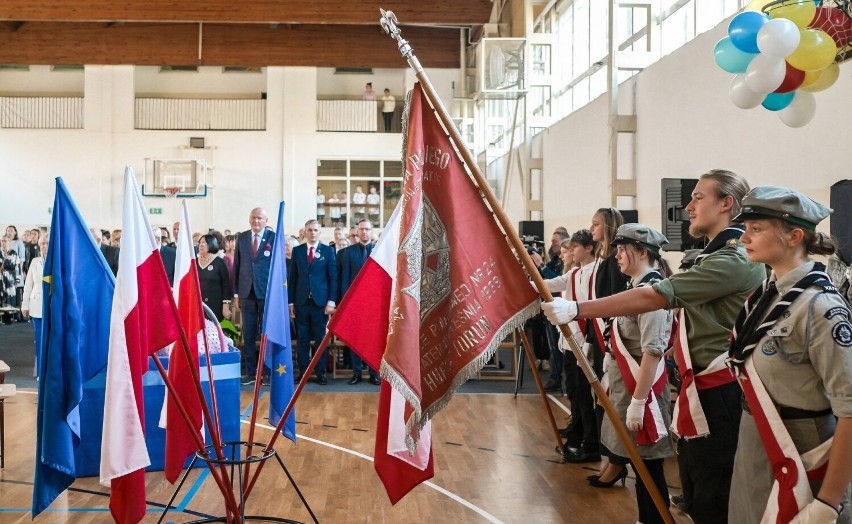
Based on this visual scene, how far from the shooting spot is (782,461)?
1.92m

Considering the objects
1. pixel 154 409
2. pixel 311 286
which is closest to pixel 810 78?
pixel 154 409

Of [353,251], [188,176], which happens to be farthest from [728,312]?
[188,176]

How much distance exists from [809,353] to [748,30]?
200 cm

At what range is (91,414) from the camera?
4.50 metres

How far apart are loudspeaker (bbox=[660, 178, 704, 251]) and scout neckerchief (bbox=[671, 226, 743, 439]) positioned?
8.79ft

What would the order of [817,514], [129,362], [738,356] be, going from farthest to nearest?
[129,362] → [738,356] → [817,514]

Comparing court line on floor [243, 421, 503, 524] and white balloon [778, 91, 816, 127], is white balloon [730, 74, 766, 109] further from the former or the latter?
court line on floor [243, 421, 503, 524]

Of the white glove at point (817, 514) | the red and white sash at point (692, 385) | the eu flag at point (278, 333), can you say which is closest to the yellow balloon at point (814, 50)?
the red and white sash at point (692, 385)

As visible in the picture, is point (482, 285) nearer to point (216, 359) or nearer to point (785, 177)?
point (216, 359)

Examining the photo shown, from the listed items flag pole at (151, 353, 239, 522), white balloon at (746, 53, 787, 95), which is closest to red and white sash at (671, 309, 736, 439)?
white balloon at (746, 53, 787, 95)

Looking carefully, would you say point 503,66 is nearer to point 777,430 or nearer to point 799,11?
point 799,11

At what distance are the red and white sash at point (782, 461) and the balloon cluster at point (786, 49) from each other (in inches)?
70.8

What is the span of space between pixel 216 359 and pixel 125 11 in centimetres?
1069

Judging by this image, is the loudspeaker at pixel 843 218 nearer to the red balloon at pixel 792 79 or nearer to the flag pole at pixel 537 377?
the red balloon at pixel 792 79
